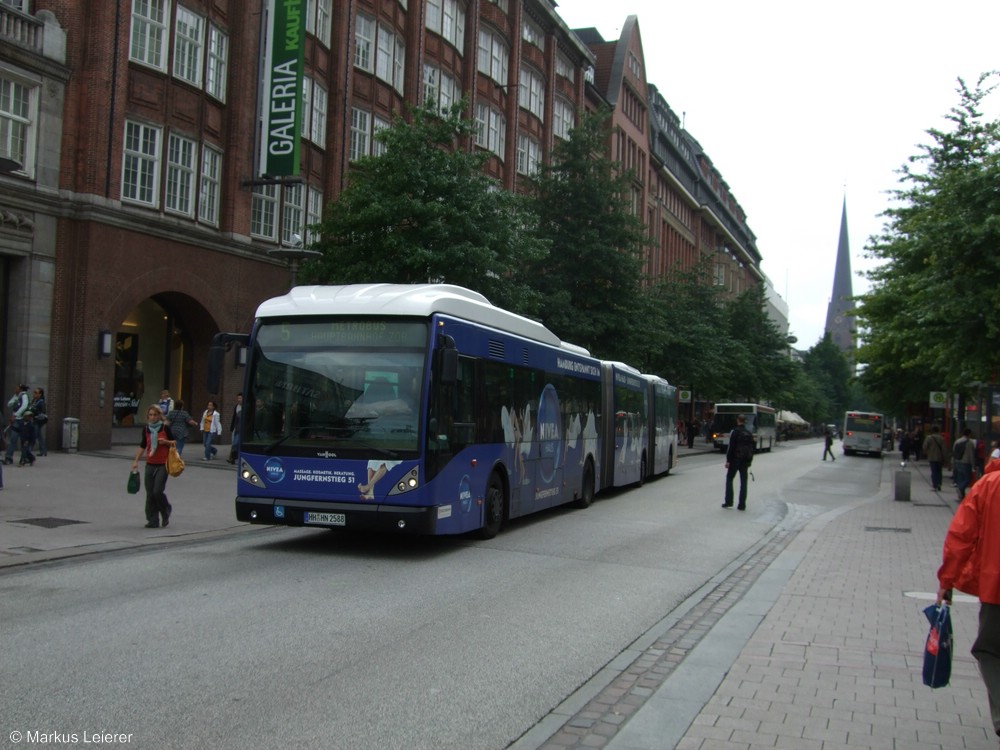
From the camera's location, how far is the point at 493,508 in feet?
42.9

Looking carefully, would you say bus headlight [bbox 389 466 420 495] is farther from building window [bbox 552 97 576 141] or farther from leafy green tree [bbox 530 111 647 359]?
building window [bbox 552 97 576 141]

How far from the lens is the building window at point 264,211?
1175 inches

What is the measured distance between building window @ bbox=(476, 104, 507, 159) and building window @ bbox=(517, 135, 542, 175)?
167 centimetres

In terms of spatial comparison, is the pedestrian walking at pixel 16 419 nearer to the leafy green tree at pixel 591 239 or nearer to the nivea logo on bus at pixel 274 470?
the nivea logo on bus at pixel 274 470

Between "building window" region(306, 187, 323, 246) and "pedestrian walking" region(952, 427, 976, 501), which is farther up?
"building window" region(306, 187, 323, 246)

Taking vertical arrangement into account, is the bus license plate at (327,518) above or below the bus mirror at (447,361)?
below

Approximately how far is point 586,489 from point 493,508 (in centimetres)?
580

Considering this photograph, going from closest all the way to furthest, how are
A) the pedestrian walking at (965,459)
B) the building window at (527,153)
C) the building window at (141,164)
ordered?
the pedestrian walking at (965,459) → the building window at (141,164) → the building window at (527,153)

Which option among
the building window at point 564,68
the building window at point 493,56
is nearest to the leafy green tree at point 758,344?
the building window at point 564,68

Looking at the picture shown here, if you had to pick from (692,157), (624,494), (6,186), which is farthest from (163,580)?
(692,157)

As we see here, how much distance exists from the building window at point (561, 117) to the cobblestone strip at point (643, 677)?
4554 cm

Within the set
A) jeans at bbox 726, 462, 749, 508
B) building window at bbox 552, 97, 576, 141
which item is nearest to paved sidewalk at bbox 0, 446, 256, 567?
jeans at bbox 726, 462, 749, 508

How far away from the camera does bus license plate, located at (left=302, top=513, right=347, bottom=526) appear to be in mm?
10914

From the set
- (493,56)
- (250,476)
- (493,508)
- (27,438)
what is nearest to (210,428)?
(27,438)
